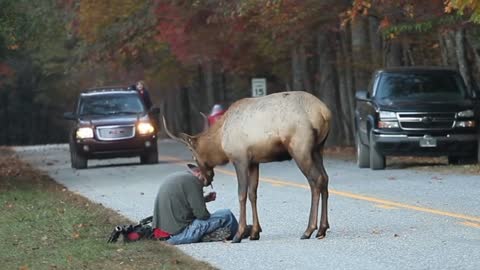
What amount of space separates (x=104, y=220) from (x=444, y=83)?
11312mm

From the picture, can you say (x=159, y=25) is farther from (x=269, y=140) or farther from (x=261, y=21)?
(x=269, y=140)

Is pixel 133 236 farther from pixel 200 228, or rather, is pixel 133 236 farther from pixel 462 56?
pixel 462 56

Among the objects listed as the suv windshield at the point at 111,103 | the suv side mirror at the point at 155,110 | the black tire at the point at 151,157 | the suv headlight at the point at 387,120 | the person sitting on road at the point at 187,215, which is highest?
the person sitting on road at the point at 187,215

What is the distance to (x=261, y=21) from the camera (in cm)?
3594

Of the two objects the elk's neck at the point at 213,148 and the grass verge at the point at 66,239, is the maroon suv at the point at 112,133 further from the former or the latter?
the elk's neck at the point at 213,148

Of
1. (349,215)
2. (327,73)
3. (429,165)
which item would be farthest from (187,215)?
(327,73)

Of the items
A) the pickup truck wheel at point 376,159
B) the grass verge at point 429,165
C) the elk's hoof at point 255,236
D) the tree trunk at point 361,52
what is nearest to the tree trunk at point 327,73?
the tree trunk at point 361,52

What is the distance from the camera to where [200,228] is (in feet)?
46.9

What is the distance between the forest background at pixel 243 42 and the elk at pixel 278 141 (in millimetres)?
6249

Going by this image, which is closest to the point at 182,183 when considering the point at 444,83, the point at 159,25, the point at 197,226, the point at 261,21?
the point at 197,226

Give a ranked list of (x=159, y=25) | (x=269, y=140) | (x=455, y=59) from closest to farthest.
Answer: (x=269, y=140) → (x=455, y=59) → (x=159, y=25)

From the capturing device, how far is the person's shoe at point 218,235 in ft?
47.2

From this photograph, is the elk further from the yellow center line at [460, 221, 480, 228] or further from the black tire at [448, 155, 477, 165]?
the black tire at [448, 155, 477, 165]

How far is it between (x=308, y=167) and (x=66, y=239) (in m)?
3.03
